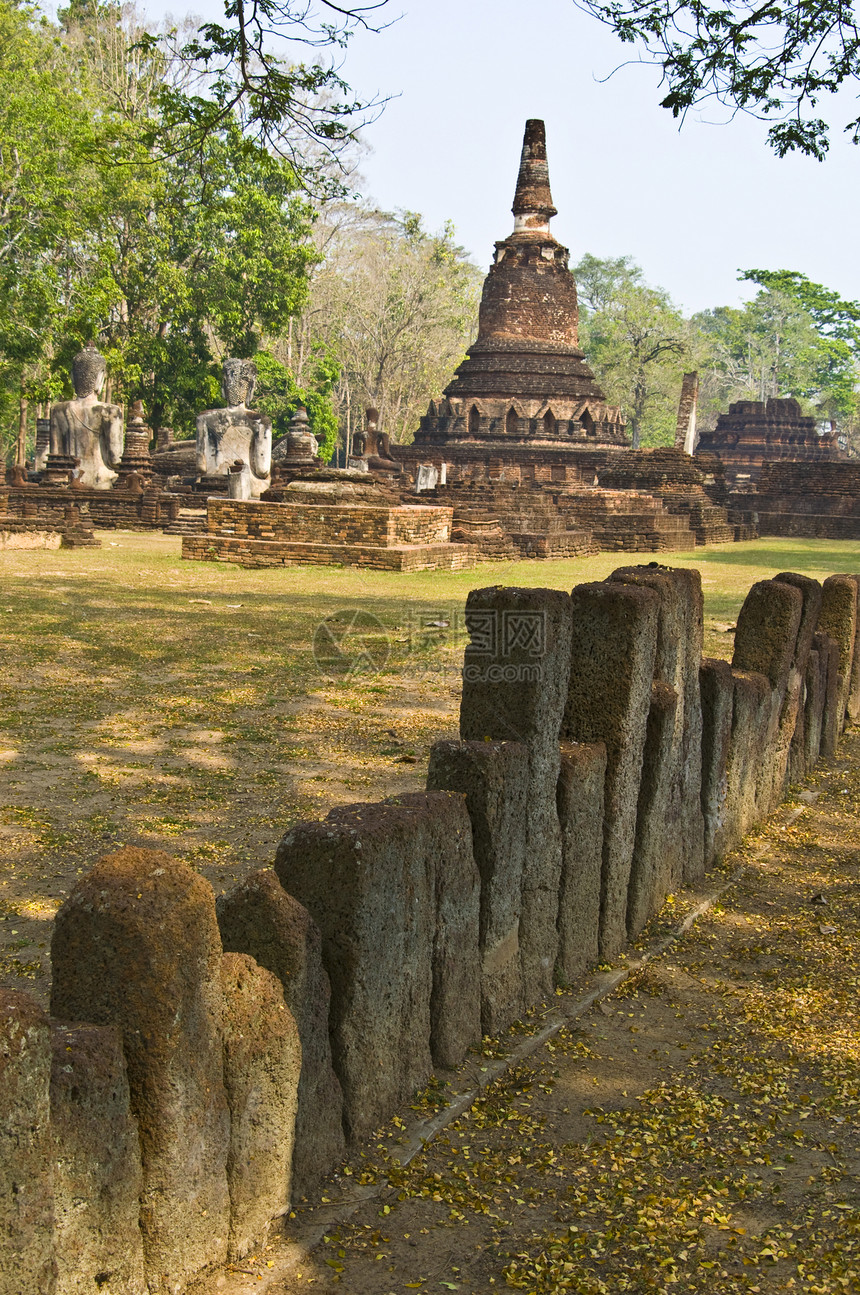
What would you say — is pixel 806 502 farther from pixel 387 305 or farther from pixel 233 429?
pixel 387 305

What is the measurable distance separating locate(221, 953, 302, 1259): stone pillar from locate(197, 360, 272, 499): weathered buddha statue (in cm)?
2128

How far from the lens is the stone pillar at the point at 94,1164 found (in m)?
1.75

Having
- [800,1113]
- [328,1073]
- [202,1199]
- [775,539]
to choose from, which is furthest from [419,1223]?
[775,539]

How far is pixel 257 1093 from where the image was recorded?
2.11 meters

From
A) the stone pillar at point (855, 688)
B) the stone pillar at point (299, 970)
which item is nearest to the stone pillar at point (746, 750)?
the stone pillar at point (855, 688)

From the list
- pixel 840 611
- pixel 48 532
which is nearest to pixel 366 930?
pixel 840 611

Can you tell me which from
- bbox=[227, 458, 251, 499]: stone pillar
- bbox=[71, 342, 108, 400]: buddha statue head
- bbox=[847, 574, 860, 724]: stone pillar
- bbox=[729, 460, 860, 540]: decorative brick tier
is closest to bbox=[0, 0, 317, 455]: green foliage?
bbox=[71, 342, 108, 400]: buddha statue head

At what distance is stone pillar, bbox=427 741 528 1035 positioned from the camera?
2887 mm

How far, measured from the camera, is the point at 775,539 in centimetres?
2641

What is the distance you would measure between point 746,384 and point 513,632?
7328 cm

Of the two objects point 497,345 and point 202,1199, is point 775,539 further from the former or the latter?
point 202,1199

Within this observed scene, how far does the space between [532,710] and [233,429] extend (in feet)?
68.8

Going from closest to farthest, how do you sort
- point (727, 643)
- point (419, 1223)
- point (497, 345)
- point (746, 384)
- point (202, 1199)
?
point (202, 1199), point (419, 1223), point (727, 643), point (497, 345), point (746, 384)

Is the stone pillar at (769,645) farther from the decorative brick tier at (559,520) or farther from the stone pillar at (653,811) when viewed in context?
the decorative brick tier at (559,520)
